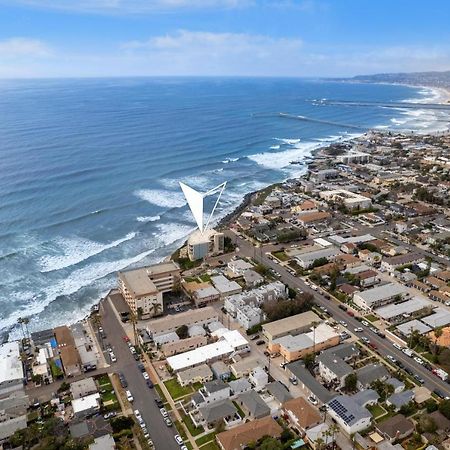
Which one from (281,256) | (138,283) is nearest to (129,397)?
(138,283)

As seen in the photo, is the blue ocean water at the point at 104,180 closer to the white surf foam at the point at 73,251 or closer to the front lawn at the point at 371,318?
the white surf foam at the point at 73,251

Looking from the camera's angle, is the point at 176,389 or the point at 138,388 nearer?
the point at 176,389

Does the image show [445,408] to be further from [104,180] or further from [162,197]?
[104,180]

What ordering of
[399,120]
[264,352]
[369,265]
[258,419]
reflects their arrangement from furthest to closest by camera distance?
[399,120]
[369,265]
[264,352]
[258,419]

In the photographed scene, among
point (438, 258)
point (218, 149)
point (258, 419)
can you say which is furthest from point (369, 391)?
point (218, 149)

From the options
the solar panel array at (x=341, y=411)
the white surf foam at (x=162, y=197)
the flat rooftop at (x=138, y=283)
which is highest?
the flat rooftop at (x=138, y=283)

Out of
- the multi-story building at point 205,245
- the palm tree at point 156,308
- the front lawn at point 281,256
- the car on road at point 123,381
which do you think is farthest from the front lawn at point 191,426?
the front lawn at point 281,256

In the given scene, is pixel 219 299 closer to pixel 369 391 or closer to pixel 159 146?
pixel 369 391
